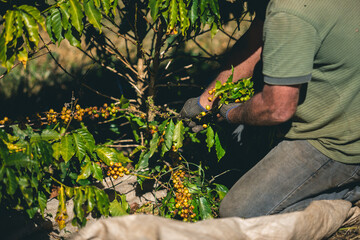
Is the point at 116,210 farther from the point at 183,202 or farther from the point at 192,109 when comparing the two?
the point at 192,109

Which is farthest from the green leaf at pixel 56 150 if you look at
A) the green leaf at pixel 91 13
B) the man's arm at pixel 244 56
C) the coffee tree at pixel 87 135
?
the man's arm at pixel 244 56

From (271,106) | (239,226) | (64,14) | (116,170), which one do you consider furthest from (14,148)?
(271,106)

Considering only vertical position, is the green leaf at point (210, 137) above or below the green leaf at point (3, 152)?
below

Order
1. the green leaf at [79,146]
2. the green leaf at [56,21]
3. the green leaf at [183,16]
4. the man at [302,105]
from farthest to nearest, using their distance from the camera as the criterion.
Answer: the green leaf at [79,146], the green leaf at [183,16], the green leaf at [56,21], the man at [302,105]

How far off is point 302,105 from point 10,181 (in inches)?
62.9

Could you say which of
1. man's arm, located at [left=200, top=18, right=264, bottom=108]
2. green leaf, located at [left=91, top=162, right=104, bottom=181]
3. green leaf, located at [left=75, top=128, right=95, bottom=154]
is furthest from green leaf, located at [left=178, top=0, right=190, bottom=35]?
green leaf, located at [left=91, top=162, right=104, bottom=181]

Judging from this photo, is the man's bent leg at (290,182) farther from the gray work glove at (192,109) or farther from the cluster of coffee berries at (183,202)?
the gray work glove at (192,109)

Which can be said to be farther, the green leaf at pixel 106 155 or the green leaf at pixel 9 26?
the green leaf at pixel 106 155

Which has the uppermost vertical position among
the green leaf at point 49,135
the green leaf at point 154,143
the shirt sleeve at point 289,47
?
the shirt sleeve at point 289,47

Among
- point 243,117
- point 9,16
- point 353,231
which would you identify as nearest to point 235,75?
point 243,117

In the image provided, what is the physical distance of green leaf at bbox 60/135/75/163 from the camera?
1.98 m

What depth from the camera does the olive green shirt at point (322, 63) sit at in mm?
1678

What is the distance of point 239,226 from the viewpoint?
194cm

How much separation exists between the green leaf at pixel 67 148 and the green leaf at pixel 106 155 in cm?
18
